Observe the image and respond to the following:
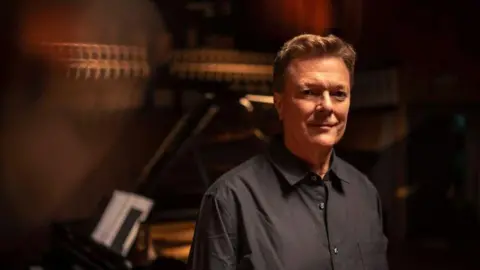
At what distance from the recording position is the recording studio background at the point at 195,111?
285cm

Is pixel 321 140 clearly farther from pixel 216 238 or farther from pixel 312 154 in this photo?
pixel 216 238

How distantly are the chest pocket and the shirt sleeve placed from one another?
13.4 inches

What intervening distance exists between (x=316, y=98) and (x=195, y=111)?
5.10ft

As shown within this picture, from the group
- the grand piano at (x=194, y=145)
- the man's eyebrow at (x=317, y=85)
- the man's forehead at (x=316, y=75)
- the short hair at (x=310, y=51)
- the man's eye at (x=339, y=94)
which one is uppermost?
the short hair at (x=310, y=51)

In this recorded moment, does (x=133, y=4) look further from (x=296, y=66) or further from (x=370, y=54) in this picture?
(x=296, y=66)

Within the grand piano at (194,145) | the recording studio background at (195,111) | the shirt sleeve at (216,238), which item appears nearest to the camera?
the shirt sleeve at (216,238)

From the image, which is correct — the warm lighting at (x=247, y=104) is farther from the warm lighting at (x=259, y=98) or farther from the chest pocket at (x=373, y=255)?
the chest pocket at (x=373, y=255)

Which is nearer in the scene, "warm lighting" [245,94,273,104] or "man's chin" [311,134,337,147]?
"man's chin" [311,134,337,147]

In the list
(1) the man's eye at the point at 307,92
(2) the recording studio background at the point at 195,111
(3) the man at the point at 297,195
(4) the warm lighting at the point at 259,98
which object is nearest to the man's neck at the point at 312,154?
(3) the man at the point at 297,195

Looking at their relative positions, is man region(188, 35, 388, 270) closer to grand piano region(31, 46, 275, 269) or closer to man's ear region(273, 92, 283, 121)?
man's ear region(273, 92, 283, 121)

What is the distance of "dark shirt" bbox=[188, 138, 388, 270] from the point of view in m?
1.42

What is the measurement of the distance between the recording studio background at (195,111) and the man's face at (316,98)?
127cm

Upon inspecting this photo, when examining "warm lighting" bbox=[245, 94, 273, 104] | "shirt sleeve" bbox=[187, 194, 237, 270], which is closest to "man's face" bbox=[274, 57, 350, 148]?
"shirt sleeve" bbox=[187, 194, 237, 270]

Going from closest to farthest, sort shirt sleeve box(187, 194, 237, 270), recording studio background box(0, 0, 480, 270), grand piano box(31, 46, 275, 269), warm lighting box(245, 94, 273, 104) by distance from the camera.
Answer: shirt sleeve box(187, 194, 237, 270)
grand piano box(31, 46, 275, 269)
recording studio background box(0, 0, 480, 270)
warm lighting box(245, 94, 273, 104)
